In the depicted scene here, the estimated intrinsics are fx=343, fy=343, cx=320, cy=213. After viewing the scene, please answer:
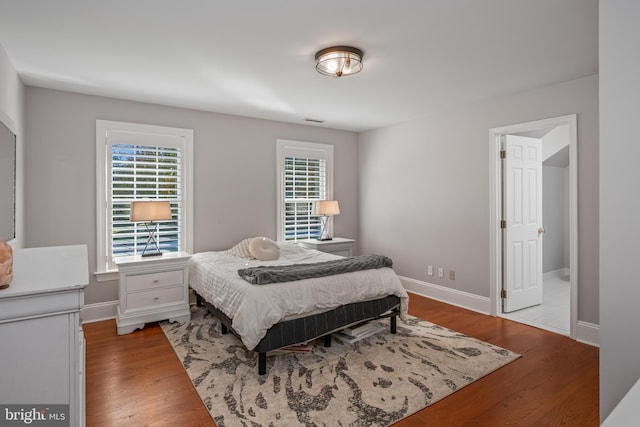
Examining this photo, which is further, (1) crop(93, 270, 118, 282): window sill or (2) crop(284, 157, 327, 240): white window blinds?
(2) crop(284, 157, 327, 240): white window blinds

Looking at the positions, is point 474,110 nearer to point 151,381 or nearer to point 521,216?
point 521,216

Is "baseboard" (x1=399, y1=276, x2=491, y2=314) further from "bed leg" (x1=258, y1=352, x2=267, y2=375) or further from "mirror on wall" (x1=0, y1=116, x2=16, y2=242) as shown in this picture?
"mirror on wall" (x1=0, y1=116, x2=16, y2=242)

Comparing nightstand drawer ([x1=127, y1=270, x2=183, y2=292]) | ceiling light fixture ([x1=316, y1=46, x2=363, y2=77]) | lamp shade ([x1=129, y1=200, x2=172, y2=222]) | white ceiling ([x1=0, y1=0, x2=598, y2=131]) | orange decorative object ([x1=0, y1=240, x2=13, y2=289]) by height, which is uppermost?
white ceiling ([x1=0, y1=0, x2=598, y2=131])

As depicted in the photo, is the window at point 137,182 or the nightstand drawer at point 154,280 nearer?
the nightstand drawer at point 154,280

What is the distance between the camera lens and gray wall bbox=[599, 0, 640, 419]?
1492 millimetres

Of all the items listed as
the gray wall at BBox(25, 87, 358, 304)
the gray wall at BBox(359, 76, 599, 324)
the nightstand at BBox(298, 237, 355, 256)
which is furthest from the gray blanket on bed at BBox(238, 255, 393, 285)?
the gray wall at BBox(25, 87, 358, 304)

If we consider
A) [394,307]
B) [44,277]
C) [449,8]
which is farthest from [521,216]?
[44,277]

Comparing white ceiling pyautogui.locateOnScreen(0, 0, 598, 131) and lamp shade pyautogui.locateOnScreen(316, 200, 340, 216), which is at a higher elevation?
white ceiling pyautogui.locateOnScreen(0, 0, 598, 131)

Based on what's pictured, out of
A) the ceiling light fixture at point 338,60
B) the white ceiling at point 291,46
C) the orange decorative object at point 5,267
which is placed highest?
the white ceiling at point 291,46

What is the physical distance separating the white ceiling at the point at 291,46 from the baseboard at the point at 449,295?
7.81 feet

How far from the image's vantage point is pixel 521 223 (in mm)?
4184

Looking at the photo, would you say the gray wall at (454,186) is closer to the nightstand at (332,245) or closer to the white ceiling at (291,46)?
the white ceiling at (291,46)

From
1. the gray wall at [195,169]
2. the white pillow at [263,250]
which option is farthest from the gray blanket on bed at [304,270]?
the gray wall at [195,169]

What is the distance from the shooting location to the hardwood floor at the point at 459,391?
83.7 inches
